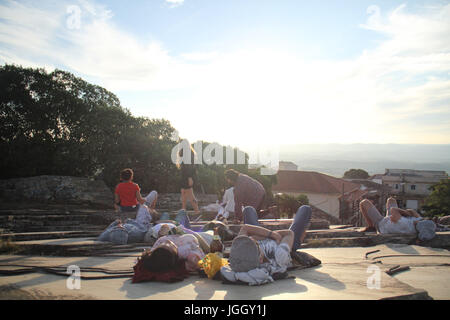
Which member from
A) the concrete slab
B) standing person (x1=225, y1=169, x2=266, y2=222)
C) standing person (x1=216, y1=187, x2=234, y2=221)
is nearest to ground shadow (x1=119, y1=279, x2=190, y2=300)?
the concrete slab

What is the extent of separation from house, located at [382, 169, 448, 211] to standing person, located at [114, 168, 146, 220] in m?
63.2

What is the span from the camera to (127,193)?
30.1 feet

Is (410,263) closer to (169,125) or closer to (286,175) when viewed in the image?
(169,125)

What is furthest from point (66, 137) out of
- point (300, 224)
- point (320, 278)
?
point (320, 278)

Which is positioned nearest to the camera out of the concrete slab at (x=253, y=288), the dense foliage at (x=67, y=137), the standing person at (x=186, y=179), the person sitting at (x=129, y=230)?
the concrete slab at (x=253, y=288)

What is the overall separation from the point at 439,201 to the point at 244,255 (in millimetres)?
39286

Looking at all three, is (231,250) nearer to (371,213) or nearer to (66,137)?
(371,213)

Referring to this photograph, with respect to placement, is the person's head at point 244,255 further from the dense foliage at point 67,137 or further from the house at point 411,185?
the house at point 411,185

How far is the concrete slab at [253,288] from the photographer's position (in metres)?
3.96

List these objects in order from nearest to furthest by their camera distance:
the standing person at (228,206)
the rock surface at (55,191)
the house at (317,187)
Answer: the standing person at (228,206) < the rock surface at (55,191) < the house at (317,187)

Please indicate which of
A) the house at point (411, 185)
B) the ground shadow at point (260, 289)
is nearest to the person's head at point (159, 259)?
the ground shadow at point (260, 289)

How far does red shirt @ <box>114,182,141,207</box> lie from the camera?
916 centimetres

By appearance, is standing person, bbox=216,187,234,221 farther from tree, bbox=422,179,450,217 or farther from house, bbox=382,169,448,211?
house, bbox=382,169,448,211

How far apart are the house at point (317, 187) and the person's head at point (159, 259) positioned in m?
47.4
